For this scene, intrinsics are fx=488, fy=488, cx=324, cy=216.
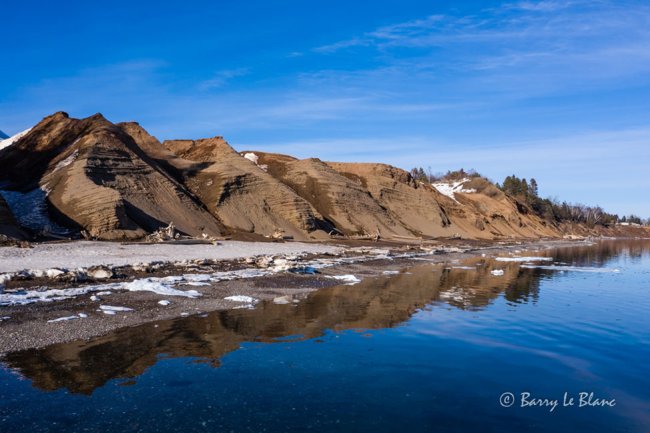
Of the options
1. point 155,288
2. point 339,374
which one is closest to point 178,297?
→ point 155,288

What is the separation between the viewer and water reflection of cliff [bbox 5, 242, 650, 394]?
28.3 feet

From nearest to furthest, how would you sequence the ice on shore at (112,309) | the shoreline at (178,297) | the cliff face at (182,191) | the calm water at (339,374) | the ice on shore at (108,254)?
the calm water at (339,374) → the shoreline at (178,297) → the ice on shore at (112,309) → the ice on shore at (108,254) → the cliff face at (182,191)

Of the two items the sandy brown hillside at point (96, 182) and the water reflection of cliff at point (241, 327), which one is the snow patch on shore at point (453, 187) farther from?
the water reflection of cliff at point (241, 327)

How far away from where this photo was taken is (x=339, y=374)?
9078 mm

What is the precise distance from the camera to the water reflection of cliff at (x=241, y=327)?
8.64 metres

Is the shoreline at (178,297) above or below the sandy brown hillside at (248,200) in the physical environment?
below

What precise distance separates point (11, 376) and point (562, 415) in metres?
8.87

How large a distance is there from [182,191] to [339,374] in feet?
118

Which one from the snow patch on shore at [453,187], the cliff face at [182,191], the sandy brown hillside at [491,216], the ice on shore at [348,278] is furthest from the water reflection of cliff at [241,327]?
the snow patch on shore at [453,187]

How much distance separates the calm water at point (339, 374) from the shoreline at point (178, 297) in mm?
798

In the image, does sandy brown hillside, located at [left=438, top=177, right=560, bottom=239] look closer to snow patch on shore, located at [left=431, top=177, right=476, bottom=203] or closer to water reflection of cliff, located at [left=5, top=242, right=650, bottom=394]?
snow patch on shore, located at [left=431, top=177, right=476, bottom=203]

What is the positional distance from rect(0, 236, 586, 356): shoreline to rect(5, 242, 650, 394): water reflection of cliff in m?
0.63

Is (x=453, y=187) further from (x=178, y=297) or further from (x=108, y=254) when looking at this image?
(x=178, y=297)

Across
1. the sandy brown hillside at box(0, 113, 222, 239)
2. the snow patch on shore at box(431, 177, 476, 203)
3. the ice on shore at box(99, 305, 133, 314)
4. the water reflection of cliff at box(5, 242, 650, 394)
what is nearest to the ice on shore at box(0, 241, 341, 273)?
the sandy brown hillside at box(0, 113, 222, 239)
